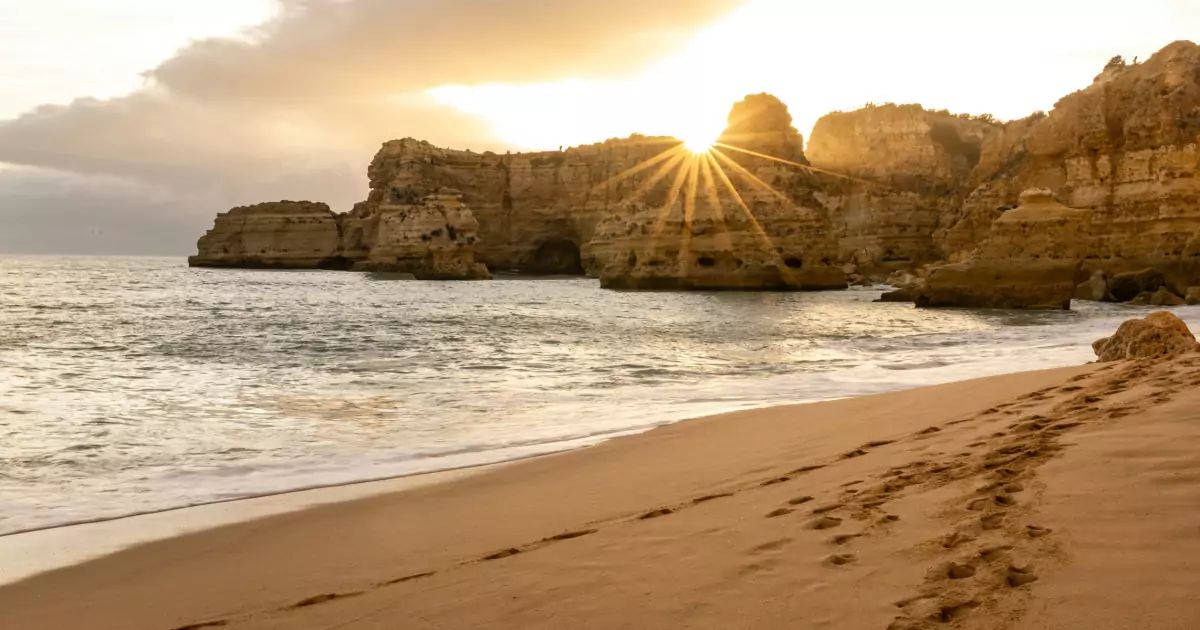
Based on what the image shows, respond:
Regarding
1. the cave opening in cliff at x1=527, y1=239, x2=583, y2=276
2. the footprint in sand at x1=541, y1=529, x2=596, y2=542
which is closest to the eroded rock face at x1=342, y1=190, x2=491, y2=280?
the cave opening in cliff at x1=527, y1=239, x2=583, y2=276

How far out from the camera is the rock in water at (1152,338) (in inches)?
356

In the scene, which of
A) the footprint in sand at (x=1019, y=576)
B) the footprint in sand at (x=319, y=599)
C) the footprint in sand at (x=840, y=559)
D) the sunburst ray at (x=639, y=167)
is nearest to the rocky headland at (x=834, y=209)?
the sunburst ray at (x=639, y=167)

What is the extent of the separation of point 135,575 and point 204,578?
0.39 metres

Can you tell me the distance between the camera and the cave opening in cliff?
289 feet

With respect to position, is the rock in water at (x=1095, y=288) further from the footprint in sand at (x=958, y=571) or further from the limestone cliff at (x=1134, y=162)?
the footprint in sand at (x=958, y=571)

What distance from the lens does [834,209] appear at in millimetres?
65625

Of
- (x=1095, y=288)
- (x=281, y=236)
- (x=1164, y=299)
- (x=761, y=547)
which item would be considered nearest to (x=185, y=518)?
(x=761, y=547)

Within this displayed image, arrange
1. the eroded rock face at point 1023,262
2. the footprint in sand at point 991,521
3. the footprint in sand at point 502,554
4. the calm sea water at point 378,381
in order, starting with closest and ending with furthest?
the footprint in sand at point 991,521
the footprint in sand at point 502,554
the calm sea water at point 378,381
the eroded rock face at point 1023,262

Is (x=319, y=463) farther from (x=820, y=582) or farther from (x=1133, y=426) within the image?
(x=1133, y=426)

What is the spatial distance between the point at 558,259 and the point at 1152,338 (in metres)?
81.3

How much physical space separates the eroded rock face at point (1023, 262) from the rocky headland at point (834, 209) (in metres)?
0.06

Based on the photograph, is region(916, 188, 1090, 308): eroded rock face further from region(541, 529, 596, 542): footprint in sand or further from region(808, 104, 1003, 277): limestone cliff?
region(808, 104, 1003, 277): limestone cliff

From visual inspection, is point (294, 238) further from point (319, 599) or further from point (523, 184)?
point (319, 599)

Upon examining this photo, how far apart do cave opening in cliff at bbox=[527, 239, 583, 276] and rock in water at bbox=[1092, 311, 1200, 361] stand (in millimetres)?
Result: 78309
